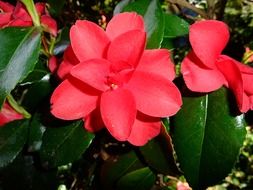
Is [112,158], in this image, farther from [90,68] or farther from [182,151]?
[90,68]

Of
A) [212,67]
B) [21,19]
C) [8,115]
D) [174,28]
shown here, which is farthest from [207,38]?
[8,115]

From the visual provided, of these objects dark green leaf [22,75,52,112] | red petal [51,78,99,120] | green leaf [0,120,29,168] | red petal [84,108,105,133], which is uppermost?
red petal [51,78,99,120]

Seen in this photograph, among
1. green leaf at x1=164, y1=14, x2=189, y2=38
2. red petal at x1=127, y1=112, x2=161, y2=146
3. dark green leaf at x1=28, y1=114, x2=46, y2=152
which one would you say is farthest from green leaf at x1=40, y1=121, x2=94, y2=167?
green leaf at x1=164, y1=14, x2=189, y2=38

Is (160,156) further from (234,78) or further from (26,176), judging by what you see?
(26,176)

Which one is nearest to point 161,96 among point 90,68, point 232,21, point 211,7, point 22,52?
point 90,68

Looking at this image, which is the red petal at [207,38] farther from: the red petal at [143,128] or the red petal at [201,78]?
the red petal at [143,128]

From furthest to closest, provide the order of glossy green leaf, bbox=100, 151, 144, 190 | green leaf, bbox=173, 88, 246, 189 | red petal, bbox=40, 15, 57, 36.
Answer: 1. glossy green leaf, bbox=100, 151, 144, 190
2. red petal, bbox=40, 15, 57, 36
3. green leaf, bbox=173, 88, 246, 189

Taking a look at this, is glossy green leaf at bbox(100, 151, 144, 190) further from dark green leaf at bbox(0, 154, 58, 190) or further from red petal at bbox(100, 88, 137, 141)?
red petal at bbox(100, 88, 137, 141)
